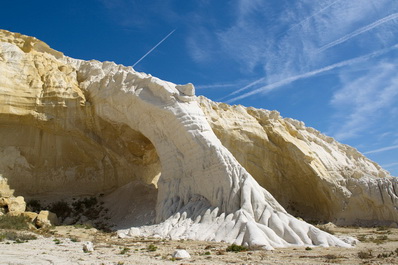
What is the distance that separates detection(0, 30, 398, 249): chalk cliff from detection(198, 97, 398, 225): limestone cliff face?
0.22 feet

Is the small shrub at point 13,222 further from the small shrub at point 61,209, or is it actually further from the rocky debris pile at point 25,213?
the small shrub at point 61,209

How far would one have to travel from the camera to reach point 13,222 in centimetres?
1412

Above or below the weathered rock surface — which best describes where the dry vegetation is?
below

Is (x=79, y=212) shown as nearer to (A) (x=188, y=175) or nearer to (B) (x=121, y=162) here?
(B) (x=121, y=162)

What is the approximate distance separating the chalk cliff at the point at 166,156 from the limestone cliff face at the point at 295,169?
0.07 meters

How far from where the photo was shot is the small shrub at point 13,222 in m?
13.6

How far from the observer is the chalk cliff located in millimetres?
13883

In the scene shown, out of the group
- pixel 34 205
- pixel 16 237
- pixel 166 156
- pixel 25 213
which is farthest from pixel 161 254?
pixel 34 205

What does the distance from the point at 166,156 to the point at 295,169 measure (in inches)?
422

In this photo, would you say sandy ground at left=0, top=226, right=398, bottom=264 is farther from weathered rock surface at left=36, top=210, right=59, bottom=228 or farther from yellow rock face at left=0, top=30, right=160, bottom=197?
yellow rock face at left=0, top=30, right=160, bottom=197

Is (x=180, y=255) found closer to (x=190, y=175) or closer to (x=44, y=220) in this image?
(x=190, y=175)

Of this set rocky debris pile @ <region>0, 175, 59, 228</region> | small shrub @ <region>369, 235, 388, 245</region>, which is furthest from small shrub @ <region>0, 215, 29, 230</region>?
small shrub @ <region>369, 235, 388, 245</region>

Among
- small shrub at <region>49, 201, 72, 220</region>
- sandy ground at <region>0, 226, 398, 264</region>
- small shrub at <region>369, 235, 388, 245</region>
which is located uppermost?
small shrub at <region>49, 201, 72, 220</region>

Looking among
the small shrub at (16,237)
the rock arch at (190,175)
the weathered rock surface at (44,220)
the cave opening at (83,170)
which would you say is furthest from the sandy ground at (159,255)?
the cave opening at (83,170)
